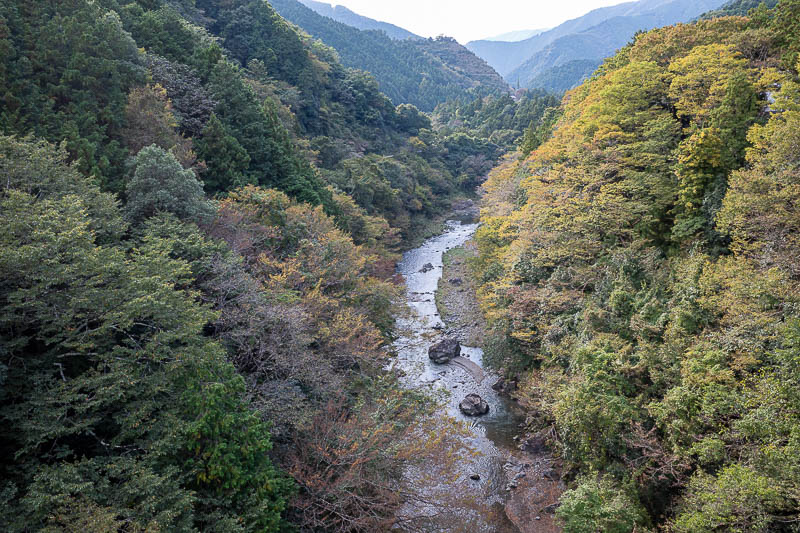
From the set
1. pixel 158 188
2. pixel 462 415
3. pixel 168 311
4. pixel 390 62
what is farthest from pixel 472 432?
pixel 390 62

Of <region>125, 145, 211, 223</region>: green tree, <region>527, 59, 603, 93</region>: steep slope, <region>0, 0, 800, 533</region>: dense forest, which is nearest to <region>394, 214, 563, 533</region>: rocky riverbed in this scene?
<region>0, 0, 800, 533</region>: dense forest

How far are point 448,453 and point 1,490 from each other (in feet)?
40.0

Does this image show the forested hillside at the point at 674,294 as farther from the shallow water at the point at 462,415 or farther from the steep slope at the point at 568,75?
the steep slope at the point at 568,75

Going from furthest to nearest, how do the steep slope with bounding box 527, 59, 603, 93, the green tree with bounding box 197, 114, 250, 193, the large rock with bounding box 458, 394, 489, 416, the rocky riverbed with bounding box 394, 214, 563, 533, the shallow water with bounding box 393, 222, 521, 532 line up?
the steep slope with bounding box 527, 59, 603, 93, the green tree with bounding box 197, 114, 250, 193, the large rock with bounding box 458, 394, 489, 416, the shallow water with bounding box 393, 222, 521, 532, the rocky riverbed with bounding box 394, 214, 563, 533

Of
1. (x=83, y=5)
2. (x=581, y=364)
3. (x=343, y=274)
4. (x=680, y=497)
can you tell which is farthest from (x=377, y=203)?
(x=680, y=497)

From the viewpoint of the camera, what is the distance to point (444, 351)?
26.8 meters

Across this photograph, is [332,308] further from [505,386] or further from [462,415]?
[505,386]

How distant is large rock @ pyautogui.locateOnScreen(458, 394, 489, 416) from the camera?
70.5 ft

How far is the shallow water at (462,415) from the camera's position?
1570 cm

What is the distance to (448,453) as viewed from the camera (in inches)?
593

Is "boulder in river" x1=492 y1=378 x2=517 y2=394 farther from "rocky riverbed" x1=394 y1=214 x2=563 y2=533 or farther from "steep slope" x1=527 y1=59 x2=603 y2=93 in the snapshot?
"steep slope" x1=527 y1=59 x2=603 y2=93

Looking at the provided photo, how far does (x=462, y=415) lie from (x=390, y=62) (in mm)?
128125

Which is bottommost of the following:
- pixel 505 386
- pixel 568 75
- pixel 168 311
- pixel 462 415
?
pixel 462 415

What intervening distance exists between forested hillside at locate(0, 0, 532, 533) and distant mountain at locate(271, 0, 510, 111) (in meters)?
94.1
